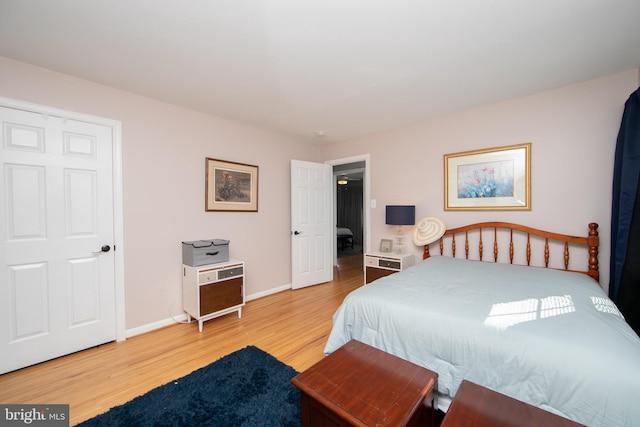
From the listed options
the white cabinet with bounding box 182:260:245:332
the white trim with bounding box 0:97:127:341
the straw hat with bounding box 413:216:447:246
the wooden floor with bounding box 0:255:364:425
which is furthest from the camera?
the straw hat with bounding box 413:216:447:246

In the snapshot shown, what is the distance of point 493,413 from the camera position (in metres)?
0.99

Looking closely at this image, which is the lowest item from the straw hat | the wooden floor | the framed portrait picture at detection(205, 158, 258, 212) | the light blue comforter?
the wooden floor

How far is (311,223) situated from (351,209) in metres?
5.57

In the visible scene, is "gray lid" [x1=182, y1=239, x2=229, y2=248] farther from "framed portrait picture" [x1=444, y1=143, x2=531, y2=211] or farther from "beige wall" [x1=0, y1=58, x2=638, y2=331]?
"framed portrait picture" [x1=444, y1=143, x2=531, y2=211]

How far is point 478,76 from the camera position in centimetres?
229

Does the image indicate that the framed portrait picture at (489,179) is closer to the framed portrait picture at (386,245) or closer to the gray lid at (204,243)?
the framed portrait picture at (386,245)

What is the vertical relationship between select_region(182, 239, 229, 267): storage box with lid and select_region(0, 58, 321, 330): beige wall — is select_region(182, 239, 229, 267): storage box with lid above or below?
below

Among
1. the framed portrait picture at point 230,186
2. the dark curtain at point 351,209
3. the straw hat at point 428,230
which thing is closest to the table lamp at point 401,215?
the straw hat at point 428,230

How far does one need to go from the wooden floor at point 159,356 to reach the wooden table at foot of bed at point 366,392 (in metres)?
0.86

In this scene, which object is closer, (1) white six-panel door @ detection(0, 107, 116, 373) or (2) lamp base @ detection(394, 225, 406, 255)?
(1) white six-panel door @ detection(0, 107, 116, 373)

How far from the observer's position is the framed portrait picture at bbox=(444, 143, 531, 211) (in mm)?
2729

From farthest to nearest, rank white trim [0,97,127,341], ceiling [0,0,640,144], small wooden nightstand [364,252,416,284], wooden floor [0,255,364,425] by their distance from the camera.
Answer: small wooden nightstand [364,252,416,284] < white trim [0,97,127,341] < wooden floor [0,255,364,425] < ceiling [0,0,640,144]

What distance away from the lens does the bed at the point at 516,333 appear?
3.36 ft

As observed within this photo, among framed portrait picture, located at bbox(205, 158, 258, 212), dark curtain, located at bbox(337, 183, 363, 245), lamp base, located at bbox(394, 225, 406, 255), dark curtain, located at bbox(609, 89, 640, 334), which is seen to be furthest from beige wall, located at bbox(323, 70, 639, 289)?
dark curtain, located at bbox(337, 183, 363, 245)
